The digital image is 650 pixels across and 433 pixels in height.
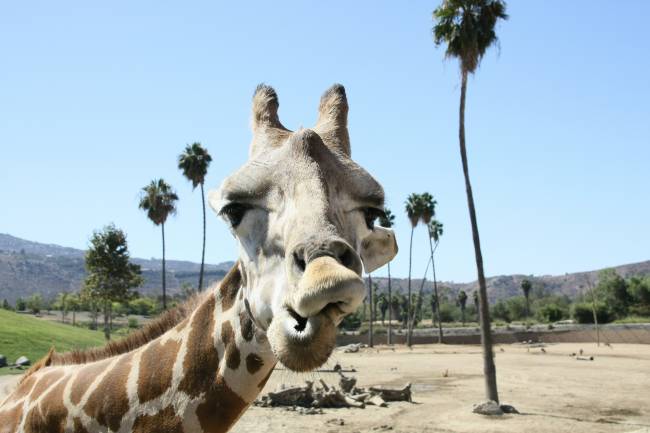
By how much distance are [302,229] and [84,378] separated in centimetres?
214

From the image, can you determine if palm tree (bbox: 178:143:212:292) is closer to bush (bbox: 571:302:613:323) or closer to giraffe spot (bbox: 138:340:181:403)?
giraffe spot (bbox: 138:340:181:403)

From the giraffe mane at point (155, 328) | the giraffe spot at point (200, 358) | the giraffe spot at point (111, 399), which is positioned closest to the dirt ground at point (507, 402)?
the giraffe mane at point (155, 328)

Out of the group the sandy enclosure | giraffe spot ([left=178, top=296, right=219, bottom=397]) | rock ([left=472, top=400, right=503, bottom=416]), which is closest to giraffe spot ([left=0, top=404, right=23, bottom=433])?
giraffe spot ([left=178, top=296, right=219, bottom=397])

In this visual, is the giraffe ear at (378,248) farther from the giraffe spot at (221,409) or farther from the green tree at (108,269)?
the green tree at (108,269)

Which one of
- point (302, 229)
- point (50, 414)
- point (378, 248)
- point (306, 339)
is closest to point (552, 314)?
point (378, 248)

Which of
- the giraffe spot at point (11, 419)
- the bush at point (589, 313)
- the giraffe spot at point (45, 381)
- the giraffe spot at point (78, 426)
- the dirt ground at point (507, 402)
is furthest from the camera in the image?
the bush at point (589, 313)

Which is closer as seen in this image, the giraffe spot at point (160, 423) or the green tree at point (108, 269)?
the giraffe spot at point (160, 423)

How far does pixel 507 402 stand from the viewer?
25.0m

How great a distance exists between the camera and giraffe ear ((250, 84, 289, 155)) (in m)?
2.97

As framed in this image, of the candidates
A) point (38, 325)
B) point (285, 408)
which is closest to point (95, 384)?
point (285, 408)

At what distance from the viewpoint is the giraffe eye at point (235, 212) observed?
8.76 ft

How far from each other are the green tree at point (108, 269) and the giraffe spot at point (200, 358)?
47350mm

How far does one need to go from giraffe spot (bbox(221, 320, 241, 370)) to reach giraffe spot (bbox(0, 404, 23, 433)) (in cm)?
171

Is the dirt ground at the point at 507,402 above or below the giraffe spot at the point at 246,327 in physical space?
below
